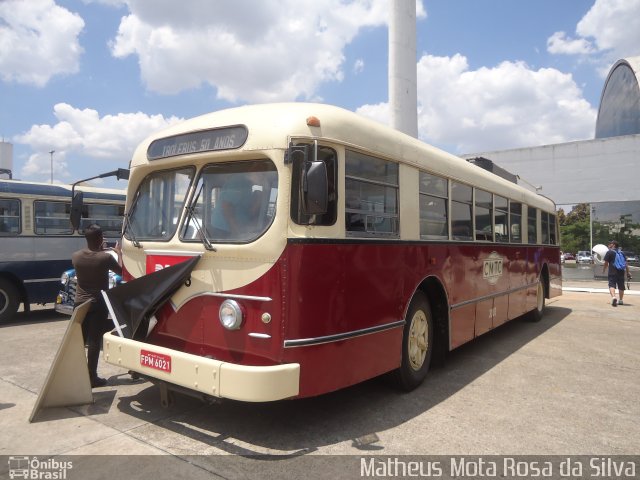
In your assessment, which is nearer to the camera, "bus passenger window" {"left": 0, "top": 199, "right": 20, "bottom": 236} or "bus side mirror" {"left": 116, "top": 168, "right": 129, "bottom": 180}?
"bus side mirror" {"left": 116, "top": 168, "right": 129, "bottom": 180}

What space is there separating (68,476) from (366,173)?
3356mm

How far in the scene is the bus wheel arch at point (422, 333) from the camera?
5250 millimetres

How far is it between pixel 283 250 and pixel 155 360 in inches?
58.6

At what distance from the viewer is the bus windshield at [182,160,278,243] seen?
409cm

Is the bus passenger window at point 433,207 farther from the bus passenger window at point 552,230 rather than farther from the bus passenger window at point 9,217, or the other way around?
the bus passenger window at point 9,217

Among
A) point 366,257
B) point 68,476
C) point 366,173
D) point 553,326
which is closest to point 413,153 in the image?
point 366,173

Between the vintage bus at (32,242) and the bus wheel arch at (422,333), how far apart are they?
8.10m

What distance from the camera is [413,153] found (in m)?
5.38

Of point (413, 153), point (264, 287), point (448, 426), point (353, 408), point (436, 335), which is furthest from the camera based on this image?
point (436, 335)

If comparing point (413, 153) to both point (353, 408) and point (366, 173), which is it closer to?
point (366, 173)

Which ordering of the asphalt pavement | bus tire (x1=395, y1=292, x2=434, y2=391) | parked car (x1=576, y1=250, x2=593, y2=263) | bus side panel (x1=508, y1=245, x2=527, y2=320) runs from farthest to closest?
parked car (x1=576, y1=250, x2=593, y2=263) → bus side panel (x1=508, y1=245, x2=527, y2=320) → bus tire (x1=395, y1=292, x2=434, y2=391) → the asphalt pavement

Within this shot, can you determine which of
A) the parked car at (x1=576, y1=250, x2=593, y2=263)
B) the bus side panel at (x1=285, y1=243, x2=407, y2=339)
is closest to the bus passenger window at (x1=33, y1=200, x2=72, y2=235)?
the bus side panel at (x1=285, y1=243, x2=407, y2=339)

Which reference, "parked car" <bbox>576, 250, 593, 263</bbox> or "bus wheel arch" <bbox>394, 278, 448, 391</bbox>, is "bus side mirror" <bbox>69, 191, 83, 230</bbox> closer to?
"bus wheel arch" <bbox>394, 278, 448, 391</bbox>

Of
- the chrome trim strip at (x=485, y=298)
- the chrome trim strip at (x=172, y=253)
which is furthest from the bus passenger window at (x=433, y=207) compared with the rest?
the chrome trim strip at (x=172, y=253)
